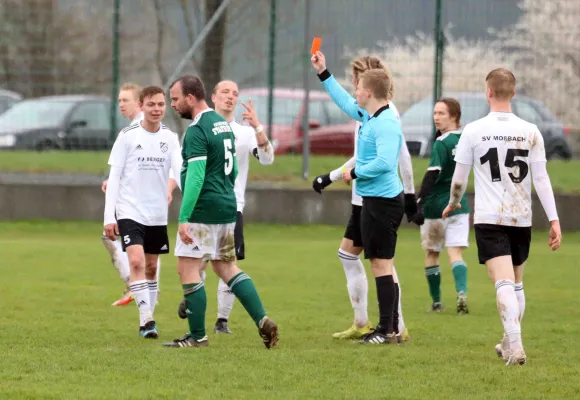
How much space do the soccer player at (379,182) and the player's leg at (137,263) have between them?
5.44 ft

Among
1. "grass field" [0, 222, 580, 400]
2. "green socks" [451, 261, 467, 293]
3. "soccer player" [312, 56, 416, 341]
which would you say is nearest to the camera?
"grass field" [0, 222, 580, 400]

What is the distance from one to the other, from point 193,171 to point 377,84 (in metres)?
1.49

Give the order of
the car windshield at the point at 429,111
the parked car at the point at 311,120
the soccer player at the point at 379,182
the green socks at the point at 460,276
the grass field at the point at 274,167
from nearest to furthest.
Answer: the soccer player at the point at 379,182, the green socks at the point at 460,276, the car windshield at the point at 429,111, the grass field at the point at 274,167, the parked car at the point at 311,120

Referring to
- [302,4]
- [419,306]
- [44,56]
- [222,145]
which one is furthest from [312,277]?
[44,56]

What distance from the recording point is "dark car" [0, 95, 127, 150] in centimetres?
1917

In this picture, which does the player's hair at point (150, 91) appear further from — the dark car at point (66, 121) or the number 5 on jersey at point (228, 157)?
the dark car at point (66, 121)

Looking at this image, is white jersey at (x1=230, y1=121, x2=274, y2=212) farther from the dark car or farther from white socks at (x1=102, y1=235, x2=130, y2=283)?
the dark car

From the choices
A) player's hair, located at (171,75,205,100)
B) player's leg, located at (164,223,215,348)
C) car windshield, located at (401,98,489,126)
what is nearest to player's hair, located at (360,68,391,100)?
player's hair, located at (171,75,205,100)

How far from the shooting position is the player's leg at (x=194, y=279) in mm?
8383

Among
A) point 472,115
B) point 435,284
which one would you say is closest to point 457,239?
point 435,284

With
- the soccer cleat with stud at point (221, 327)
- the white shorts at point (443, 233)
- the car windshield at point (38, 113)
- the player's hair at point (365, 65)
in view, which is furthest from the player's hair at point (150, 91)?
the car windshield at point (38, 113)

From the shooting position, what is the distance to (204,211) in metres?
8.37

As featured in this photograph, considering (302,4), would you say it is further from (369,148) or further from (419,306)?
(369,148)

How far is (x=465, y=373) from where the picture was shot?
751cm
